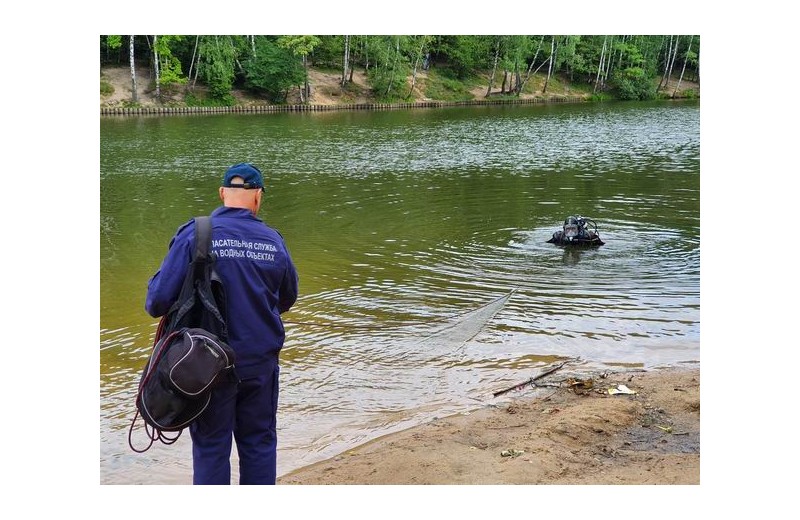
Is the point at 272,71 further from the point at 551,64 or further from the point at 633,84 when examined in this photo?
the point at 633,84

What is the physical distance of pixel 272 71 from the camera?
54.9m

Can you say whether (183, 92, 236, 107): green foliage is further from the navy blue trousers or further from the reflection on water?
the navy blue trousers

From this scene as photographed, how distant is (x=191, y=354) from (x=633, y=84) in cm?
7215

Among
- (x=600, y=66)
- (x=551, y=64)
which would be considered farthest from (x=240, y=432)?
(x=600, y=66)

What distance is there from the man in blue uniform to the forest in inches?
1657

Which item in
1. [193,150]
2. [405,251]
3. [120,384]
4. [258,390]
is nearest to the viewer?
[258,390]

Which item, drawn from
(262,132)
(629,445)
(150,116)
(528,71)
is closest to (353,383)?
(629,445)

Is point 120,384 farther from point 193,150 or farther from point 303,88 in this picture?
point 303,88

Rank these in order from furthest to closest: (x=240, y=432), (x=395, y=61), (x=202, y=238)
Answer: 1. (x=395, y=61)
2. (x=240, y=432)
3. (x=202, y=238)

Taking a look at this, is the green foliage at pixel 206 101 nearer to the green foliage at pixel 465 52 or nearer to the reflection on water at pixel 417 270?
the green foliage at pixel 465 52

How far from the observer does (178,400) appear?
4.29 m

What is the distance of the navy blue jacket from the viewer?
436 cm

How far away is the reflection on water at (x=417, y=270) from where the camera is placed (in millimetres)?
7965
